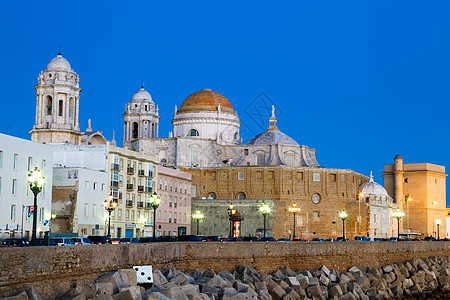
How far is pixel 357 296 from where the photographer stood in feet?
112

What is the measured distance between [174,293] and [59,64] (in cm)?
5415

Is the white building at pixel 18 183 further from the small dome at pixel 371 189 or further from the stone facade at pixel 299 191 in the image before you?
the small dome at pixel 371 189

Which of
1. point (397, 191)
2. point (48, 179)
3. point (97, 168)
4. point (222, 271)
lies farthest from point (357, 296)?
point (397, 191)

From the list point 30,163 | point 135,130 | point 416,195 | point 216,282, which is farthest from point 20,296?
point 416,195

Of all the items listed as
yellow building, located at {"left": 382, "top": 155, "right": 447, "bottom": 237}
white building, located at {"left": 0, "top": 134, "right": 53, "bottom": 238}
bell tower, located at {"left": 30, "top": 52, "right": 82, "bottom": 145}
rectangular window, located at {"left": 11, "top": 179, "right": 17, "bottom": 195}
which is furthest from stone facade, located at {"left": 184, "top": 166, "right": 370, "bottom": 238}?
rectangular window, located at {"left": 11, "top": 179, "right": 17, "bottom": 195}

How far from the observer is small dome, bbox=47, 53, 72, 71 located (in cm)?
7106

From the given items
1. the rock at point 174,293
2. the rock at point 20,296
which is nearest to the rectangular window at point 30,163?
the rock at point 174,293

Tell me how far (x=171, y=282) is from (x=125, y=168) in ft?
145

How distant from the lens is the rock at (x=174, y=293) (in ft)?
68.1

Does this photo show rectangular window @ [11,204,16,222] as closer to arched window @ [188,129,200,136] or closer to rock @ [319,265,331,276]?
rock @ [319,265,331,276]

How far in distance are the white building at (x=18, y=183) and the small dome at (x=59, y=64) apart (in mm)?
19763

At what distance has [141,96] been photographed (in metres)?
99.4

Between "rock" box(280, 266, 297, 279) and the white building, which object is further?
the white building

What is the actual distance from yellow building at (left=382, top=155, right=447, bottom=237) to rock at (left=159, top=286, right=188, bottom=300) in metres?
98.1
